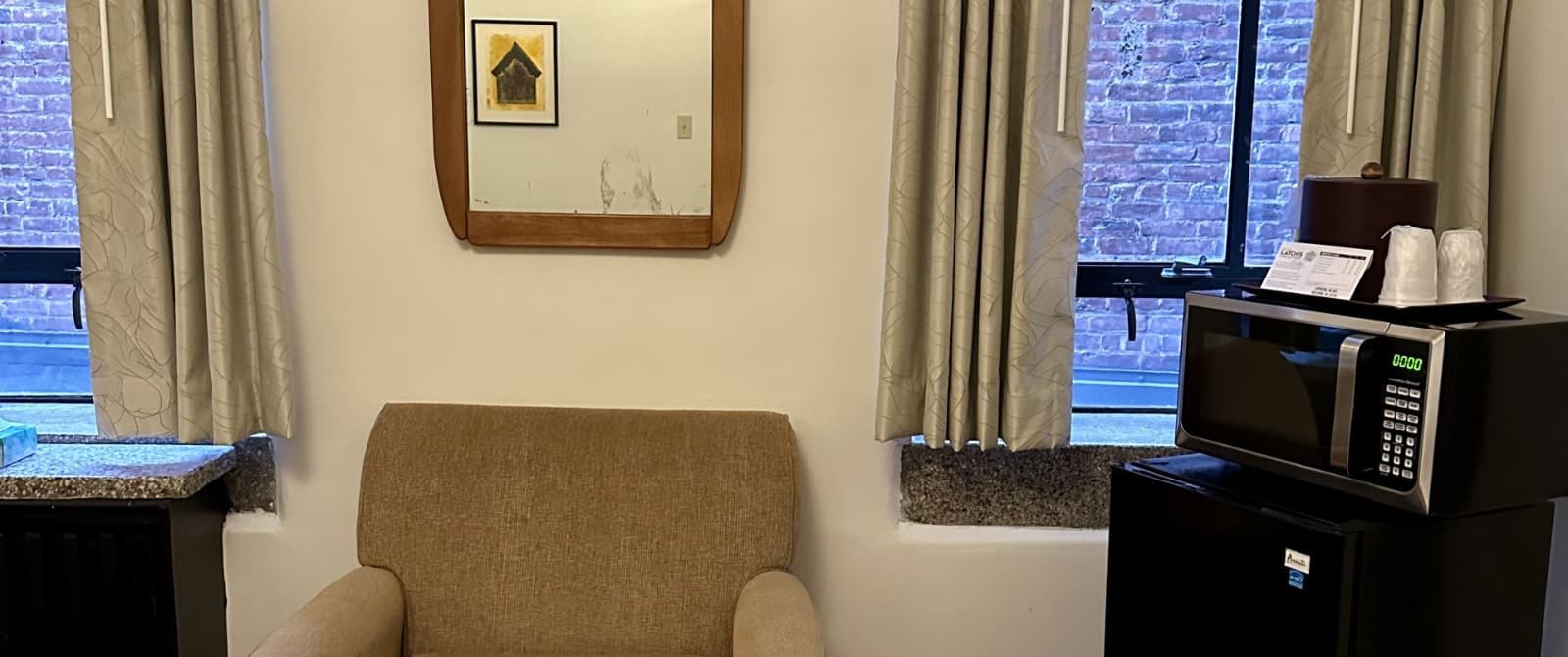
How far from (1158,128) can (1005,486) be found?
818mm

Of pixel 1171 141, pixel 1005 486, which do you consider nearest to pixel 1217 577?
pixel 1005 486

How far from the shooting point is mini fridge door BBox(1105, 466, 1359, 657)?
58.1 inches

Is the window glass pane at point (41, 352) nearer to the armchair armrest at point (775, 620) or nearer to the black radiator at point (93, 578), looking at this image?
the black radiator at point (93, 578)

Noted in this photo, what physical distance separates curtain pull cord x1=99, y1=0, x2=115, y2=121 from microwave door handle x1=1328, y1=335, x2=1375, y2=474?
2.08 metres

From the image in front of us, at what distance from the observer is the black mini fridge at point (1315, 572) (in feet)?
4.83

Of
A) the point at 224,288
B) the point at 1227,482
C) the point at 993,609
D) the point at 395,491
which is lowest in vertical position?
the point at 993,609

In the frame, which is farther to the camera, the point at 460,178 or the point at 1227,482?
the point at 460,178

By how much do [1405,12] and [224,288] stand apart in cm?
219

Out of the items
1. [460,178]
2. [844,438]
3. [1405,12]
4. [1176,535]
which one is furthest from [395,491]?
[1405,12]

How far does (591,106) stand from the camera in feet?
6.95

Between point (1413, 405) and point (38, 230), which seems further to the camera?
point (38, 230)

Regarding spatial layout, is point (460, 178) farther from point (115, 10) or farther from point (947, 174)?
point (947, 174)

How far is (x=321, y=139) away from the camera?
2.16 meters

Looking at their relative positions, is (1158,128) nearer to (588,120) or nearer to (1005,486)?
(1005,486)
